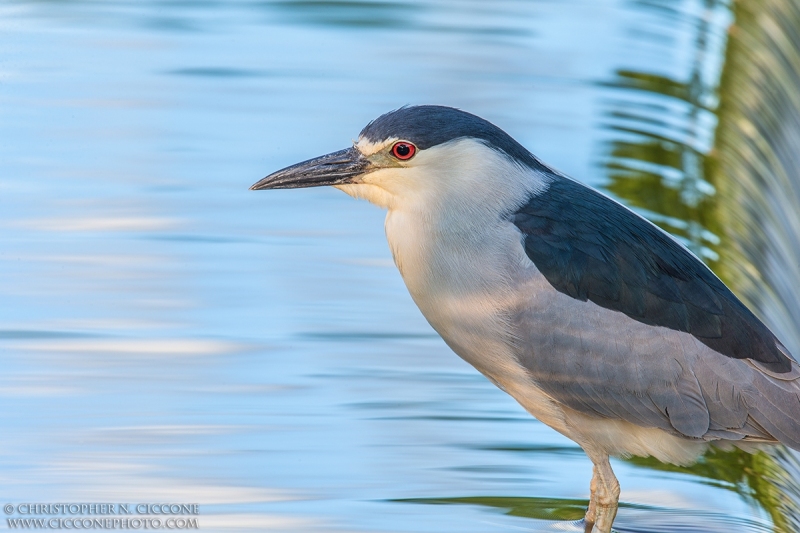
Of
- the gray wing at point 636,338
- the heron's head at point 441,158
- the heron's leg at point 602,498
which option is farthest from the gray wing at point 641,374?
the heron's head at point 441,158

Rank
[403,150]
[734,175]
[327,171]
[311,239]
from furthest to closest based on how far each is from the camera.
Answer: [734,175]
[311,239]
[327,171]
[403,150]

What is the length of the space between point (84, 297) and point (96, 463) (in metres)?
1.35

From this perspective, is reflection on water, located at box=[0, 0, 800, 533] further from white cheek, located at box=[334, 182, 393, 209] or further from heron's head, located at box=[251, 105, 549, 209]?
heron's head, located at box=[251, 105, 549, 209]

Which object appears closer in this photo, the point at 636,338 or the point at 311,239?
the point at 636,338

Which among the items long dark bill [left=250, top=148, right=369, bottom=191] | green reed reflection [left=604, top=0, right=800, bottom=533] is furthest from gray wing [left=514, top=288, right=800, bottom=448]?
long dark bill [left=250, top=148, right=369, bottom=191]

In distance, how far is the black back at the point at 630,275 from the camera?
14.6 ft

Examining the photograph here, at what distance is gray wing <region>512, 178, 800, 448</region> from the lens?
4.44 m

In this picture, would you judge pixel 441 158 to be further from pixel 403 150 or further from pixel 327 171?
pixel 327 171

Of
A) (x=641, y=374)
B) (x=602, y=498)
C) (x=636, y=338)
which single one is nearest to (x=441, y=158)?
(x=636, y=338)

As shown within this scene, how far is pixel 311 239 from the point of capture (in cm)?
653

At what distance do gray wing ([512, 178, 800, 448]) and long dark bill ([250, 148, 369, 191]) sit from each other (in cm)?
62

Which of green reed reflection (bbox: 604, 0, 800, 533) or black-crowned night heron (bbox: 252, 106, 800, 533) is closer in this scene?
black-crowned night heron (bbox: 252, 106, 800, 533)

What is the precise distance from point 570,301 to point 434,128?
30.0 inches

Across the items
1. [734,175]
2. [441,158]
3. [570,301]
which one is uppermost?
[441,158]
